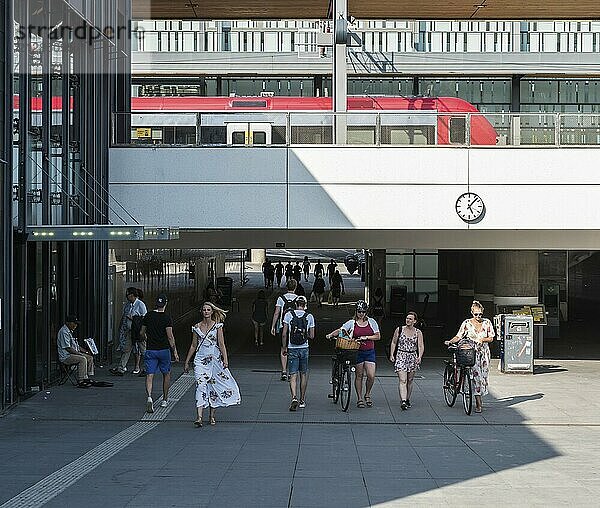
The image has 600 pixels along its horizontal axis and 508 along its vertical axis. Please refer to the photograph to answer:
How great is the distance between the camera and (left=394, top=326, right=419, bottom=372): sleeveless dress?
15.4 meters

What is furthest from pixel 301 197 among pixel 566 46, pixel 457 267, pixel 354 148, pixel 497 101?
pixel 566 46

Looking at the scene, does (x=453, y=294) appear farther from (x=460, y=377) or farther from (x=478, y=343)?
(x=460, y=377)

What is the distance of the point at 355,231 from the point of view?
21.9 meters

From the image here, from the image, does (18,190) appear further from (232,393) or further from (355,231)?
(355,231)

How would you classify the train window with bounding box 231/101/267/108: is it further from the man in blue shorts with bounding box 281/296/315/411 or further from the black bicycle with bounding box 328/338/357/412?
the black bicycle with bounding box 328/338/357/412

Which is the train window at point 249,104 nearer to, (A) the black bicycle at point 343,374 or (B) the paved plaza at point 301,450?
(B) the paved plaza at point 301,450

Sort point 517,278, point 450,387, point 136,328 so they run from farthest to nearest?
point 517,278 < point 136,328 < point 450,387

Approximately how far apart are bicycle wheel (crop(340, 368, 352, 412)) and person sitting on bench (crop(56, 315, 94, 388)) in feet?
14.2

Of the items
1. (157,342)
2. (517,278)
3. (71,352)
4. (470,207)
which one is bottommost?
(71,352)

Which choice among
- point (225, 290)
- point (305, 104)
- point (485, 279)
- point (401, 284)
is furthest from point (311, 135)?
point (225, 290)

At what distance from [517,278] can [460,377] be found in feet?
30.3

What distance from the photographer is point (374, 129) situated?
2075 cm

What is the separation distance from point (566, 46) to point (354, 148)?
27.5 metres

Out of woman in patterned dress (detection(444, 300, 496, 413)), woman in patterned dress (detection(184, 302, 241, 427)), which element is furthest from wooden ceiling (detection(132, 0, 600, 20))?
woman in patterned dress (detection(184, 302, 241, 427))
